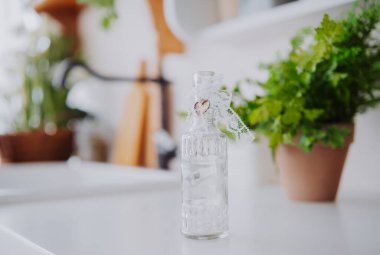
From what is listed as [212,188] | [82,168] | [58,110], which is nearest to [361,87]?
[212,188]

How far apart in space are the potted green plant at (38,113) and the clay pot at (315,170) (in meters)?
1.31

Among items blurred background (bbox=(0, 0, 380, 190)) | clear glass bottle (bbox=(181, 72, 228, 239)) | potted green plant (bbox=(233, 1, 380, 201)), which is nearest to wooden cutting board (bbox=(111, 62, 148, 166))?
blurred background (bbox=(0, 0, 380, 190))

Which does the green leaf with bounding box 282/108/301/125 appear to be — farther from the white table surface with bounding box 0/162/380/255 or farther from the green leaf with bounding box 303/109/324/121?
the white table surface with bounding box 0/162/380/255

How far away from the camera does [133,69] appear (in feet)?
6.28

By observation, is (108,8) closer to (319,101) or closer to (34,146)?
(34,146)

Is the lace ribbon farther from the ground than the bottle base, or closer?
farther from the ground

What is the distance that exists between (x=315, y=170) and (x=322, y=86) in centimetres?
14

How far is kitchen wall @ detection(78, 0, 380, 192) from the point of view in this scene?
1018mm

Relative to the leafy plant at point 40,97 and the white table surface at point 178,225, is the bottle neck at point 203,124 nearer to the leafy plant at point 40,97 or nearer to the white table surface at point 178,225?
the white table surface at point 178,225

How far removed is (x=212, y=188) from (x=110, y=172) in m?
0.95

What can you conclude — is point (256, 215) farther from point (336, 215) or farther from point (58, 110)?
point (58, 110)

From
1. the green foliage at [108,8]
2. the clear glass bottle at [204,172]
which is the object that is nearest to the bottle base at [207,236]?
the clear glass bottle at [204,172]

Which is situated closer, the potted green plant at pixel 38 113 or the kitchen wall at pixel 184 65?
the kitchen wall at pixel 184 65

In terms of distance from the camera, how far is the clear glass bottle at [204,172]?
0.62m
